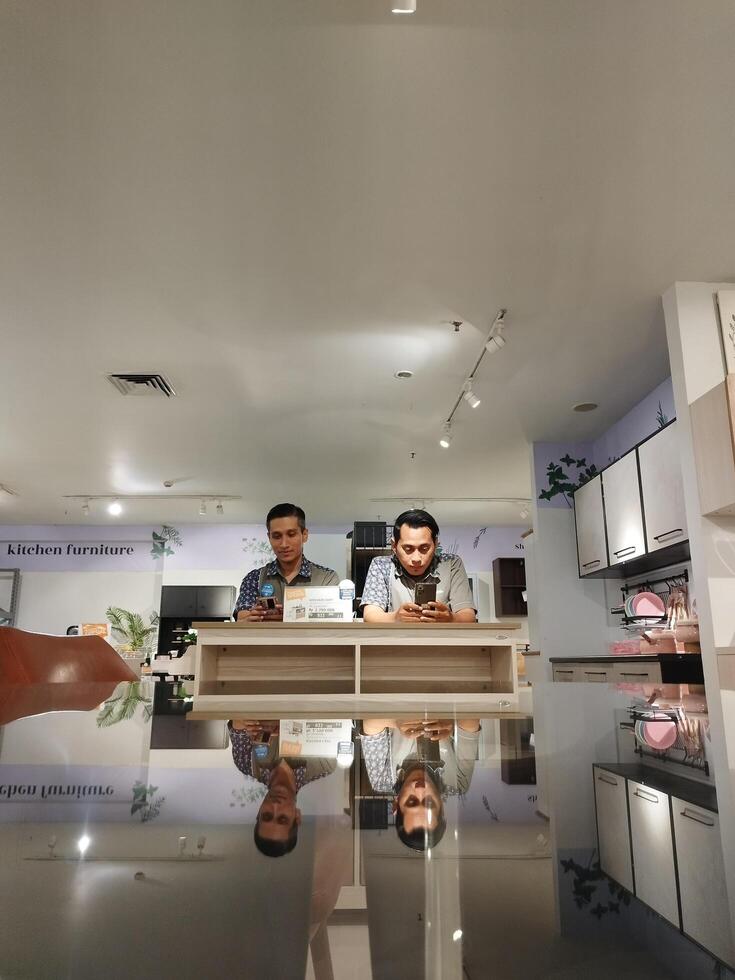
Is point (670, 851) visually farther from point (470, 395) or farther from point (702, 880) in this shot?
point (470, 395)

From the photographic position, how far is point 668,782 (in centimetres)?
55

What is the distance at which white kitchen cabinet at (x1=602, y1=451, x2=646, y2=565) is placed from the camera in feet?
16.3

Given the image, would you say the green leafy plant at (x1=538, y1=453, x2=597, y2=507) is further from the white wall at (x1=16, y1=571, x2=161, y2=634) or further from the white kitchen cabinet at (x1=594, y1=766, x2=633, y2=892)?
the white wall at (x1=16, y1=571, x2=161, y2=634)

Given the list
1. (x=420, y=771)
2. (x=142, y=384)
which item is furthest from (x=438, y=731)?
(x=142, y=384)

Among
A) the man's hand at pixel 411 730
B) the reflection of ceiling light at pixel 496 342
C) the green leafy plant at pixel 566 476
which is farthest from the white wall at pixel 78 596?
the man's hand at pixel 411 730

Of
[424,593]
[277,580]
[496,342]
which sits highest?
[496,342]

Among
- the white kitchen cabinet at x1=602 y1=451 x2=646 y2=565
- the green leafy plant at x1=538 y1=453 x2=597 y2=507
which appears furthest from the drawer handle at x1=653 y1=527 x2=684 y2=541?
the green leafy plant at x1=538 y1=453 x2=597 y2=507

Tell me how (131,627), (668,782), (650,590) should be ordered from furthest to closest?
(131,627), (650,590), (668,782)

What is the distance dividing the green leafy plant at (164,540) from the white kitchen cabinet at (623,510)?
731 centimetres

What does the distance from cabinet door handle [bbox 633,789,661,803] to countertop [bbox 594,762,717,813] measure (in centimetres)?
2

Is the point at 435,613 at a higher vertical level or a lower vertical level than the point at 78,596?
lower

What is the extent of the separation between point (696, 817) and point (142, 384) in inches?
210

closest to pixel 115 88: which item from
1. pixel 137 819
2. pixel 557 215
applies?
pixel 557 215

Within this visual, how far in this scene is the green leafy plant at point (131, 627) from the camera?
33.9ft
